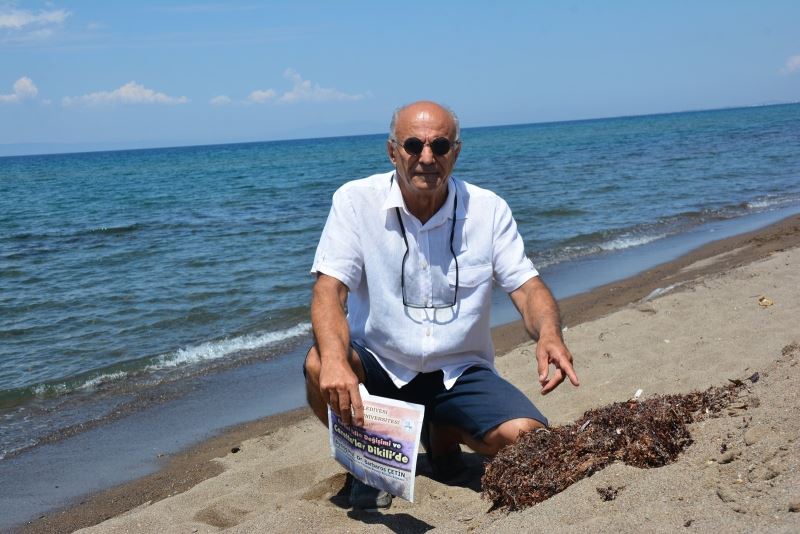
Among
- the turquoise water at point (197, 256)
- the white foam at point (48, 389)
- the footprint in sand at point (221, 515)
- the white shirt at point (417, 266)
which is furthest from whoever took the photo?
the turquoise water at point (197, 256)

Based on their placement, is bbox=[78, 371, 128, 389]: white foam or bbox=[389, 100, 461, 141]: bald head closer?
bbox=[389, 100, 461, 141]: bald head

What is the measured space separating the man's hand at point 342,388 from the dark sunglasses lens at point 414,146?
0.95m

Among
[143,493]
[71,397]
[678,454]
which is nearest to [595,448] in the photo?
[678,454]

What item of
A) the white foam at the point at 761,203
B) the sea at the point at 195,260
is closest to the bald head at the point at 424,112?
the sea at the point at 195,260

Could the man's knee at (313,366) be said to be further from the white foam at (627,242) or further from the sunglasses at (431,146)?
the white foam at (627,242)

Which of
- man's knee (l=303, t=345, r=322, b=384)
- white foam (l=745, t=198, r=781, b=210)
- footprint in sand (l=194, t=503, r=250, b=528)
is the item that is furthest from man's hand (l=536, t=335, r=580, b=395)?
white foam (l=745, t=198, r=781, b=210)

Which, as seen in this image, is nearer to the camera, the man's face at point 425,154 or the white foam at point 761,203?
the man's face at point 425,154

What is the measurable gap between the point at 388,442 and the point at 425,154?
1.21 metres

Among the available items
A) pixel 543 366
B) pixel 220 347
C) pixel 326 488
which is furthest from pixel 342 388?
pixel 220 347

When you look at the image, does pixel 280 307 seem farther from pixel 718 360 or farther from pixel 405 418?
pixel 405 418

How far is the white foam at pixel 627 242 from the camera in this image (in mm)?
12741

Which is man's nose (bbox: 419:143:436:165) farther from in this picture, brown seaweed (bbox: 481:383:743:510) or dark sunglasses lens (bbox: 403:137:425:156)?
brown seaweed (bbox: 481:383:743:510)

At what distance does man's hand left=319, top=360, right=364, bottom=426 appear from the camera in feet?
9.81

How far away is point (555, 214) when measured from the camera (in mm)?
16453
